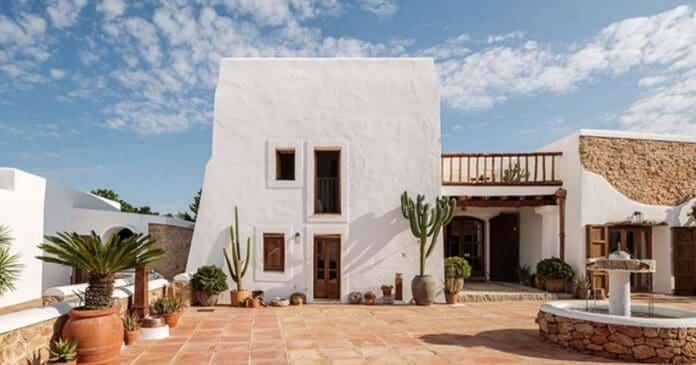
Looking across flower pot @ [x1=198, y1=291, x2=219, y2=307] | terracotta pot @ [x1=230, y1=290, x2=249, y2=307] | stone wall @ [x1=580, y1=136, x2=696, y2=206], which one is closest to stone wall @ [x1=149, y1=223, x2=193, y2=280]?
flower pot @ [x1=198, y1=291, x2=219, y2=307]

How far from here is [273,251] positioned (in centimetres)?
1120

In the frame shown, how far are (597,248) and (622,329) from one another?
587 cm

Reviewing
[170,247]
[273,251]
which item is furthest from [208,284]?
[170,247]

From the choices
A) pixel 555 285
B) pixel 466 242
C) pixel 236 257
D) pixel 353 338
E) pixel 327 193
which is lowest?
pixel 353 338

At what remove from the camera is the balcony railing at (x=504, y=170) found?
12.2m

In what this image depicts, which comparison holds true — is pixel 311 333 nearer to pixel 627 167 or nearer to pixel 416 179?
pixel 416 179

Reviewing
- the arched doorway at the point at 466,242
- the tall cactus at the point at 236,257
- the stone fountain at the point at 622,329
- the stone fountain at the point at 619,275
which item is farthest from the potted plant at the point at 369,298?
the stone fountain at the point at 619,275

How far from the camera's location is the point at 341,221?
1120 cm

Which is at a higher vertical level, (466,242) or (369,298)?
(466,242)

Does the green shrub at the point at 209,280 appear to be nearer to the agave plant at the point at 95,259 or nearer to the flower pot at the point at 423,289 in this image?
the flower pot at the point at 423,289

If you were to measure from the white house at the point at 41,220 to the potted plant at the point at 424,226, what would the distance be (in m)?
8.16

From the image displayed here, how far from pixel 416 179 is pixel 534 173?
12.1 feet

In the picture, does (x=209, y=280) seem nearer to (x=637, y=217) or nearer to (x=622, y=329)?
(x=622, y=329)

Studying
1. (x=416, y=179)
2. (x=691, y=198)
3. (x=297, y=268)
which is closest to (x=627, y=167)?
(x=691, y=198)
